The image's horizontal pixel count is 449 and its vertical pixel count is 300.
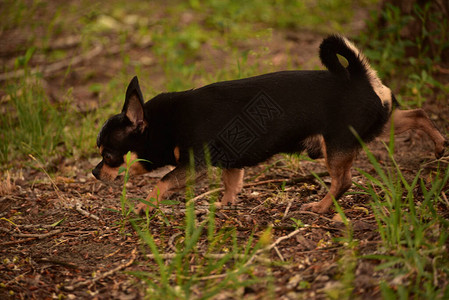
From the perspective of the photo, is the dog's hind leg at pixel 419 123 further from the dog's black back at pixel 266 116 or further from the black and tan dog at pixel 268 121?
the dog's black back at pixel 266 116

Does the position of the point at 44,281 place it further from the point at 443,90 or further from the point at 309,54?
the point at 309,54

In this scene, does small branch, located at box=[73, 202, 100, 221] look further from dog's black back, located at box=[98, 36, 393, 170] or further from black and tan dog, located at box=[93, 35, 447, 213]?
dog's black back, located at box=[98, 36, 393, 170]

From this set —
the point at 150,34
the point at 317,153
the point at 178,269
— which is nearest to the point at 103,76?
the point at 150,34

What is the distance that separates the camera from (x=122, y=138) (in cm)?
365

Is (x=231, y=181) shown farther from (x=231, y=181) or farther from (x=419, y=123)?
(x=419, y=123)

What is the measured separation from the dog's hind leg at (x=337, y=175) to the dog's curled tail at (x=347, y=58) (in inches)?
22.4

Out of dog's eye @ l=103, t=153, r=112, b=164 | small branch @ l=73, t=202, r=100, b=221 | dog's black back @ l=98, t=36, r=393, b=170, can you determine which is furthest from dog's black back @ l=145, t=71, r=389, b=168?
small branch @ l=73, t=202, r=100, b=221

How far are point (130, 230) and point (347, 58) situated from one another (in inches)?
78.2

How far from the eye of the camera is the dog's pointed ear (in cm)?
341

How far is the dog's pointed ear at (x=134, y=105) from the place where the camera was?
3.41 meters

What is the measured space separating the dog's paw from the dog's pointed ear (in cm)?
141

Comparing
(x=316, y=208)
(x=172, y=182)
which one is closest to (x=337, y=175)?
(x=316, y=208)

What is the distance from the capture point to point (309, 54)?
6918mm

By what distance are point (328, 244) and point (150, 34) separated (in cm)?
633
